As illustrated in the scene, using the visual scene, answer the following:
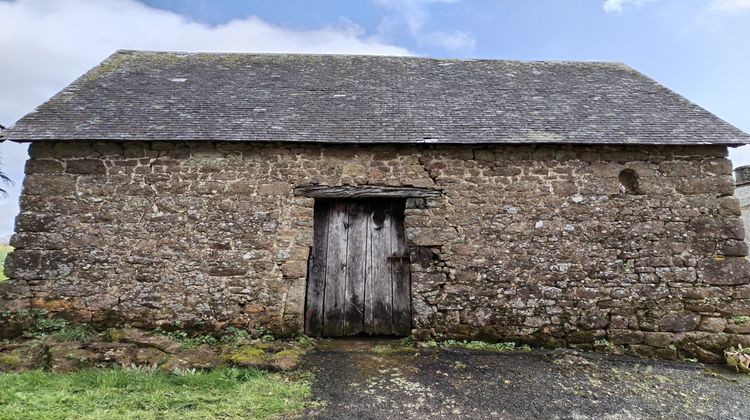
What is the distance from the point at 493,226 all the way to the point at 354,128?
2.55 metres

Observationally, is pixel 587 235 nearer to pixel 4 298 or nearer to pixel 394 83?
pixel 394 83

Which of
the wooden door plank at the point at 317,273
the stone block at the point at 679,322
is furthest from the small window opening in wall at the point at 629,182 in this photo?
the wooden door plank at the point at 317,273

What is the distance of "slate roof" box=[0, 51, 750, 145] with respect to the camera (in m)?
6.22

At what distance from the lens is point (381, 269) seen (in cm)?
653

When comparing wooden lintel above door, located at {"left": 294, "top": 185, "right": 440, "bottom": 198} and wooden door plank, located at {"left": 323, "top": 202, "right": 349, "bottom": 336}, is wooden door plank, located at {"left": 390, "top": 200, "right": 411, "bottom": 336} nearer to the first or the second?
wooden lintel above door, located at {"left": 294, "top": 185, "right": 440, "bottom": 198}

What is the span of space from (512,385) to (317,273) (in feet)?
10.4

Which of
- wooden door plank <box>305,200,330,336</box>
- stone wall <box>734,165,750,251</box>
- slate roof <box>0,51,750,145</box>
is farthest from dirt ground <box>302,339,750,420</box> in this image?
stone wall <box>734,165,750,251</box>

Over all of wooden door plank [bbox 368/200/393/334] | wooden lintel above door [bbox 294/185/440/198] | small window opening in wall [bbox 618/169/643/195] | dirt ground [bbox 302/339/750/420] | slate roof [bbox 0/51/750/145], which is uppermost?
slate roof [bbox 0/51/750/145]

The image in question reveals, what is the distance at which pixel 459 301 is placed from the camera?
6.08 m

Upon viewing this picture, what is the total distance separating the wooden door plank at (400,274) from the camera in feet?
21.0

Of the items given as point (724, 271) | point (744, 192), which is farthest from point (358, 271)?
point (744, 192)

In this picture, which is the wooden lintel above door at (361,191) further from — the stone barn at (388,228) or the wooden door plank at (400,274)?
the wooden door plank at (400,274)

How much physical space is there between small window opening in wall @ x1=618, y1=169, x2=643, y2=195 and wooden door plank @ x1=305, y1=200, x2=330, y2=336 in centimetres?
447

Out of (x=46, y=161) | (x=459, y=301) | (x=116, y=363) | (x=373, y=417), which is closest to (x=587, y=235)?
(x=459, y=301)
